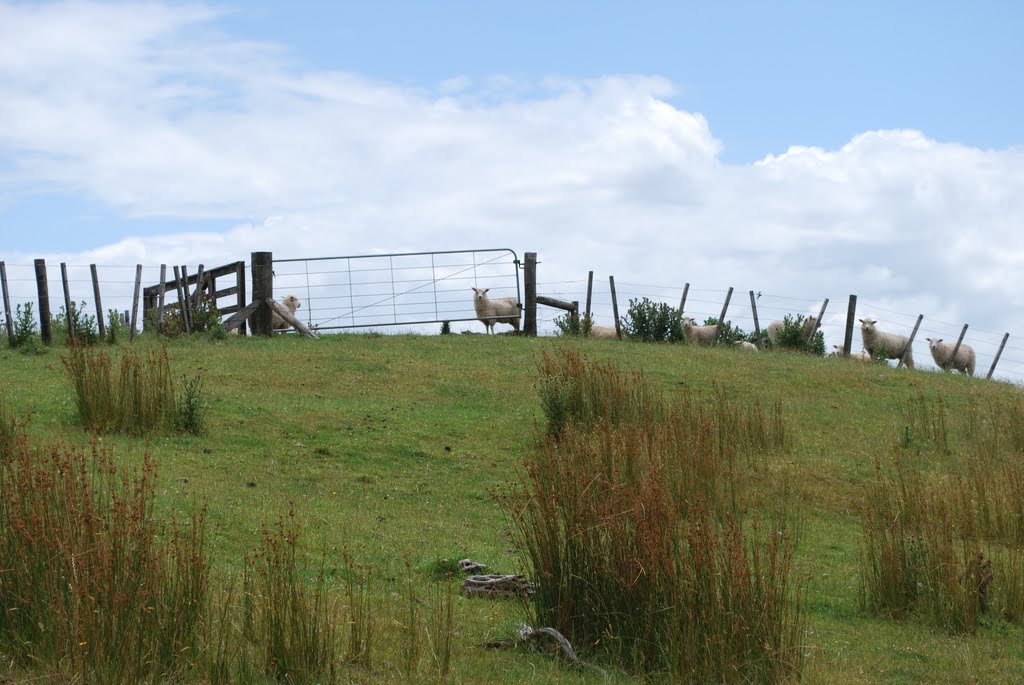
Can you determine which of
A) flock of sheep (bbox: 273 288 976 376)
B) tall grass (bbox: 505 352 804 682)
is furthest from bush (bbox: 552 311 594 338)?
tall grass (bbox: 505 352 804 682)

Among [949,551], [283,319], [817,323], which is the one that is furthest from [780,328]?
[949,551]

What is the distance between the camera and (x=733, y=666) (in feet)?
19.0

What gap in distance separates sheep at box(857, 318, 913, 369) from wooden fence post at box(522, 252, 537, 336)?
9482 mm

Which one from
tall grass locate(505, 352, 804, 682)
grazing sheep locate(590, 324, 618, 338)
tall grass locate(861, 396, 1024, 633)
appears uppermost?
grazing sheep locate(590, 324, 618, 338)

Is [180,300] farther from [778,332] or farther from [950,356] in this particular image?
[950,356]

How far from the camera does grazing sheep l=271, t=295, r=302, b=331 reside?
25828 mm

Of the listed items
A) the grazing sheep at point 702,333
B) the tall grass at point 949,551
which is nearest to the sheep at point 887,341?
the grazing sheep at point 702,333

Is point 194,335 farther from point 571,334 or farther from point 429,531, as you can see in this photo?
point 429,531

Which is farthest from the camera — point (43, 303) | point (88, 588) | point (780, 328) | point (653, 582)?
point (780, 328)

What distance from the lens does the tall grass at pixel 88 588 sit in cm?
525

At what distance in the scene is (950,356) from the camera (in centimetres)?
3077

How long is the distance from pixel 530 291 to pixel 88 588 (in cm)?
2279

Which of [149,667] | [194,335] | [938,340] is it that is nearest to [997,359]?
[938,340]

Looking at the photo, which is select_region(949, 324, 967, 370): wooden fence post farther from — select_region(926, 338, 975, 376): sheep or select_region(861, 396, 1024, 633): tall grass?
select_region(861, 396, 1024, 633): tall grass
